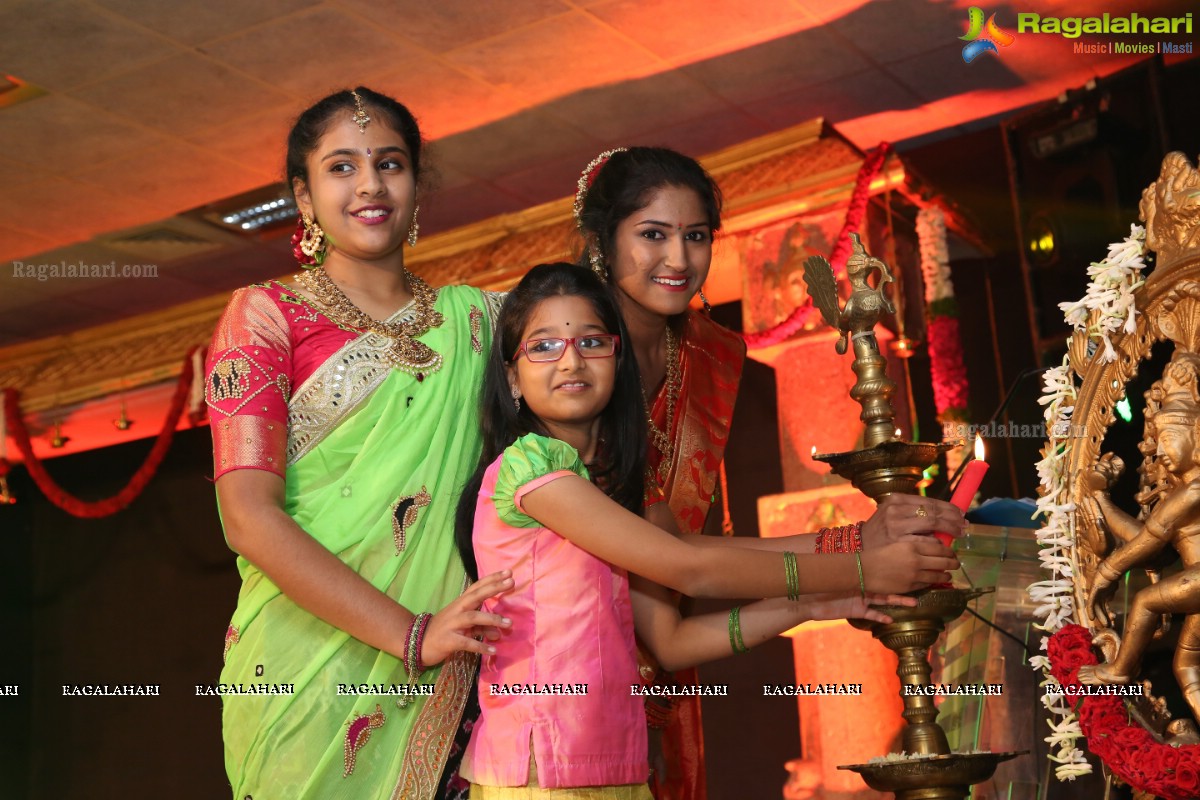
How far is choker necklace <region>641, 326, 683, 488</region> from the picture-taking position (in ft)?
8.80

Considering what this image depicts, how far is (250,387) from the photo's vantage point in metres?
2.19

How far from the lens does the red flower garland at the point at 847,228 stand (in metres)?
5.56

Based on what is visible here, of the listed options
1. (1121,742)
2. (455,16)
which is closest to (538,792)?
(1121,742)

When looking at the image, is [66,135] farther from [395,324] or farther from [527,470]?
[527,470]

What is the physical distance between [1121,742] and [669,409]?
105 cm

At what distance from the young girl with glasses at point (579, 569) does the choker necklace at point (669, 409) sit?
0.43 meters

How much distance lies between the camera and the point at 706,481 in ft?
9.00

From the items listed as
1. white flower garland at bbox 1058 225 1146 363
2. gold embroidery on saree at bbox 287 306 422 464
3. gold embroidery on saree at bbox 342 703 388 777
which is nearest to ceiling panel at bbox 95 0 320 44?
gold embroidery on saree at bbox 287 306 422 464

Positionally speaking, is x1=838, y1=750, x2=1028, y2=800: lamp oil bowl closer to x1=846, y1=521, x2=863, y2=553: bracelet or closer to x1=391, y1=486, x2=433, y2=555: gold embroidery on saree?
x1=846, y1=521, x2=863, y2=553: bracelet

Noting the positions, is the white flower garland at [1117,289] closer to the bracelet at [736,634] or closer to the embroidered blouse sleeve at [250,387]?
the bracelet at [736,634]

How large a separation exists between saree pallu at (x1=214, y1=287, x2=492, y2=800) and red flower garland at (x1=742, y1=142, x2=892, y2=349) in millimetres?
3444

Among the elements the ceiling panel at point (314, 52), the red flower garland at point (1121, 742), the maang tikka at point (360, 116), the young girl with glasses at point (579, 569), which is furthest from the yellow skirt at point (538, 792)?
the ceiling panel at point (314, 52)

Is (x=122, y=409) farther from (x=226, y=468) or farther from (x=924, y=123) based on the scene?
(x=226, y=468)

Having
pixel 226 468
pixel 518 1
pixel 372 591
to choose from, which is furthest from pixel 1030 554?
pixel 518 1
